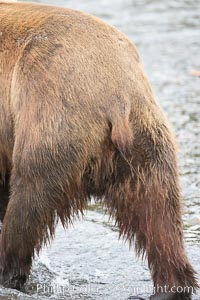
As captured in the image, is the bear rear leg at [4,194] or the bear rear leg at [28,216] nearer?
the bear rear leg at [28,216]

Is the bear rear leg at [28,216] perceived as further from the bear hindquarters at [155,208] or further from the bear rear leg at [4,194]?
the bear rear leg at [4,194]

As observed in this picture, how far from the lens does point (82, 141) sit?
16.9 feet

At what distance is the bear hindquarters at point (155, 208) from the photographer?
5.27 m

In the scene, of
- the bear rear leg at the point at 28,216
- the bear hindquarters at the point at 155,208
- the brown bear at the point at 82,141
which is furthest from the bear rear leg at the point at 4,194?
the bear hindquarters at the point at 155,208

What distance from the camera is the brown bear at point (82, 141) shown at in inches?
204

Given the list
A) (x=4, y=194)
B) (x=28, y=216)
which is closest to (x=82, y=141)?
(x=28, y=216)

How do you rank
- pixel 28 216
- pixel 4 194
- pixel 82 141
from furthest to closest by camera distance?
pixel 4 194 → pixel 28 216 → pixel 82 141

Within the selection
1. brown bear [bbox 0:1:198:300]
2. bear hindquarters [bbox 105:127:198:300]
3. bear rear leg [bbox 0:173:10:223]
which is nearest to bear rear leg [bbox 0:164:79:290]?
brown bear [bbox 0:1:198:300]

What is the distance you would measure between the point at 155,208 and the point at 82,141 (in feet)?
1.84

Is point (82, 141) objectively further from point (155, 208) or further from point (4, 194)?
point (4, 194)

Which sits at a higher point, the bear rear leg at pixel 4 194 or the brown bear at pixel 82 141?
the brown bear at pixel 82 141

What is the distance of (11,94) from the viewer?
17.6 ft

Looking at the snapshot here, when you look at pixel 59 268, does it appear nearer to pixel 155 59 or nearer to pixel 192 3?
pixel 155 59

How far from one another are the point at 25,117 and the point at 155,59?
730 centimetres
